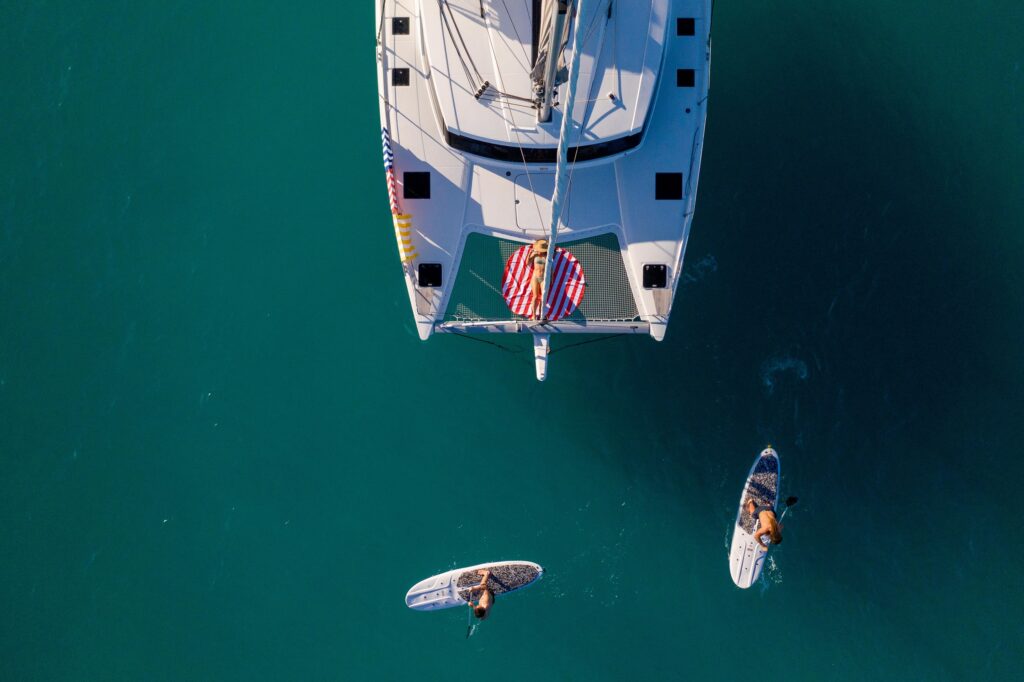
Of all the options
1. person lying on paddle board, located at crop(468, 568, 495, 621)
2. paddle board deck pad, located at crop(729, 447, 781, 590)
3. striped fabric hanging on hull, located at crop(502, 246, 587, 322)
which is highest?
striped fabric hanging on hull, located at crop(502, 246, 587, 322)

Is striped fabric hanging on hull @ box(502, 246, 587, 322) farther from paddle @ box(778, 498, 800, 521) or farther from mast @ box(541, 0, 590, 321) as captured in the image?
paddle @ box(778, 498, 800, 521)

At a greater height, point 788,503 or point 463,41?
point 463,41

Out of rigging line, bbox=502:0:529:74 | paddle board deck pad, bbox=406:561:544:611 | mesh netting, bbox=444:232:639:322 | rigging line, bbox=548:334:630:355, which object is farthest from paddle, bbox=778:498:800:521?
rigging line, bbox=502:0:529:74

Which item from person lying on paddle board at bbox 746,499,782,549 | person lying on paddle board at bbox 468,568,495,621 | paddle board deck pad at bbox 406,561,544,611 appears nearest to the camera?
person lying on paddle board at bbox 468,568,495,621

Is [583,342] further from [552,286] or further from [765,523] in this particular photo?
[765,523]

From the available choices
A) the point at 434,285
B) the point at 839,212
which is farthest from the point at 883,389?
the point at 434,285

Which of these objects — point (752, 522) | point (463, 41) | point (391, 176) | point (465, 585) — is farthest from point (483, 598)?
point (463, 41)

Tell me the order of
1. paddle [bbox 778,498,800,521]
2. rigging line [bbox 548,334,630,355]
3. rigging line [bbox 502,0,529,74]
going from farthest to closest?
rigging line [bbox 548,334,630,355], paddle [bbox 778,498,800,521], rigging line [bbox 502,0,529,74]
